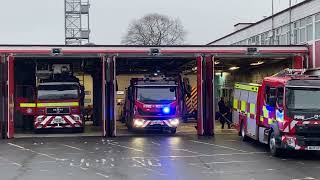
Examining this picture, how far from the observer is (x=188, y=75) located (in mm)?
44406

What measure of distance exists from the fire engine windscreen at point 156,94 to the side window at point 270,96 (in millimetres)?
7689

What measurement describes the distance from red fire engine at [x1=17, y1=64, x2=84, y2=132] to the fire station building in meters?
10.9

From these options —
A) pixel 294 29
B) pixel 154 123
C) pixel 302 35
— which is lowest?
pixel 154 123

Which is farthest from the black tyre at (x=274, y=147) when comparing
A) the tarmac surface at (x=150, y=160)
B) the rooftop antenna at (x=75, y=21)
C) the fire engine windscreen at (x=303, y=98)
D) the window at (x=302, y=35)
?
the rooftop antenna at (x=75, y=21)

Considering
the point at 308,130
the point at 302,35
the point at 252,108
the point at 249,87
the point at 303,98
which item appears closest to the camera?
the point at 308,130

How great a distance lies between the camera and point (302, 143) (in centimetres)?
1725

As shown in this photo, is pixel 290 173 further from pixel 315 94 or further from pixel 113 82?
pixel 113 82

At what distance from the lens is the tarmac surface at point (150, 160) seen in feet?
46.8

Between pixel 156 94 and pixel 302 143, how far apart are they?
10.7m

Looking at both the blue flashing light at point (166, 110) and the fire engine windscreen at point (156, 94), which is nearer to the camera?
the blue flashing light at point (166, 110)

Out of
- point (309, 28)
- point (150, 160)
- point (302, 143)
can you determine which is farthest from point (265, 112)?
point (309, 28)

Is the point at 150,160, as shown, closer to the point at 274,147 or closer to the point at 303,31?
the point at 274,147

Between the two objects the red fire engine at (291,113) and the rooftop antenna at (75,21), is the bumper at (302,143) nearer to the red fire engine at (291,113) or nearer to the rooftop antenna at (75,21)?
the red fire engine at (291,113)

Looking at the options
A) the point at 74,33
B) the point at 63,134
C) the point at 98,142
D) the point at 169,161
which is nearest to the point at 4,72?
the point at 63,134
